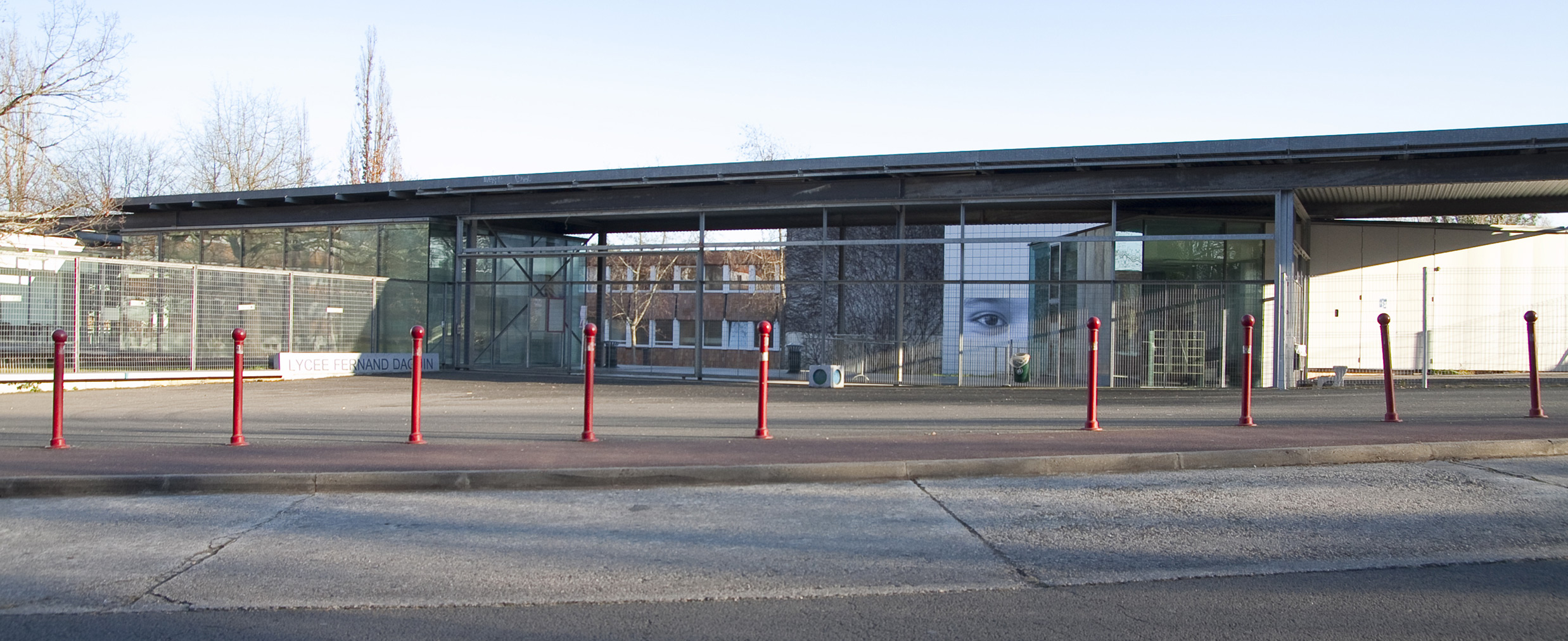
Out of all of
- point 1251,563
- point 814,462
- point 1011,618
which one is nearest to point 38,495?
point 814,462

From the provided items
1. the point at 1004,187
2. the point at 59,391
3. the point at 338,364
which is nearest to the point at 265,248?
the point at 338,364

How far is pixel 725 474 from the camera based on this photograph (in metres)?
8.02

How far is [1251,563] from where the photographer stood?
18.3 feet

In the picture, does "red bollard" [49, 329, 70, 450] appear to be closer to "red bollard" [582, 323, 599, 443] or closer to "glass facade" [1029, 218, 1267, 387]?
"red bollard" [582, 323, 599, 443]

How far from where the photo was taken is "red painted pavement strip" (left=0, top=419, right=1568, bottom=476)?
8289mm

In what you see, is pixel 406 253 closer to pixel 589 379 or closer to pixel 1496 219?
pixel 589 379

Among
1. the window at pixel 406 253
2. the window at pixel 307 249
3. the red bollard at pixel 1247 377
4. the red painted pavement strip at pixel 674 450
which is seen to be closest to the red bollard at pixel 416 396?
the red painted pavement strip at pixel 674 450

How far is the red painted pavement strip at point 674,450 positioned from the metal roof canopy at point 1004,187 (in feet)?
28.3

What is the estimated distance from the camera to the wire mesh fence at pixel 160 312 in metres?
17.6

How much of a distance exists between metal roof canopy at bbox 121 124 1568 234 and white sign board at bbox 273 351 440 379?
3.74m

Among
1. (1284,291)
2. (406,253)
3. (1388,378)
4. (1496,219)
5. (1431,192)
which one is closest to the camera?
(1388,378)

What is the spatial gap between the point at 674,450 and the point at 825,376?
441 inches

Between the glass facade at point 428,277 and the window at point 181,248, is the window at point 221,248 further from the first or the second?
the window at point 181,248

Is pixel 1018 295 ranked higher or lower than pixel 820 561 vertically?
higher
